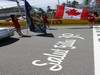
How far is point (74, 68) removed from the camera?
8.77m

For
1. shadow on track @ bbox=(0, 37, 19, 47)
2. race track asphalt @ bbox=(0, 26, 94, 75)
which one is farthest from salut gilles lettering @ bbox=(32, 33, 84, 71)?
shadow on track @ bbox=(0, 37, 19, 47)

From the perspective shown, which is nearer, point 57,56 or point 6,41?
point 57,56

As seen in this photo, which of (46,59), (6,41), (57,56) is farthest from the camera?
(6,41)

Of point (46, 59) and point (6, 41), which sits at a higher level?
point (46, 59)

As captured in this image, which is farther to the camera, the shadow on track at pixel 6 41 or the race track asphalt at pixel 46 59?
the shadow on track at pixel 6 41

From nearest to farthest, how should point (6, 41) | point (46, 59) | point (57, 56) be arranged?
1. point (46, 59)
2. point (57, 56)
3. point (6, 41)

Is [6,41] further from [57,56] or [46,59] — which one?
[46,59]

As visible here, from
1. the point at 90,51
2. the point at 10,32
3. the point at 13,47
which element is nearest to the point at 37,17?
the point at 10,32

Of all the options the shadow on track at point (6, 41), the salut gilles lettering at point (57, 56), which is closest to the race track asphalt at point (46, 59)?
the salut gilles lettering at point (57, 56)

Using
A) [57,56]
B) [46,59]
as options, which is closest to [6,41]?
[57,56]

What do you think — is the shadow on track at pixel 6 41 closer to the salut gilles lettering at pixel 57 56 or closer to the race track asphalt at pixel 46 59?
the race track asphalt at pixel 46 59

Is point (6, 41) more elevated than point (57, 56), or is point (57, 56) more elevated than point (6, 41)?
point (57, 56)

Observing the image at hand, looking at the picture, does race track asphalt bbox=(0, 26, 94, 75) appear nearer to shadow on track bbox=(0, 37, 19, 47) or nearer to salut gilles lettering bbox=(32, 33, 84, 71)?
salut gilles lettering bbox=(32, 33, 84, 71)

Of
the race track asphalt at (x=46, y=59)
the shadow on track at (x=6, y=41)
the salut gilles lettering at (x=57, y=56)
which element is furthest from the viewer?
the shadow on track at (x=6, y=41)
